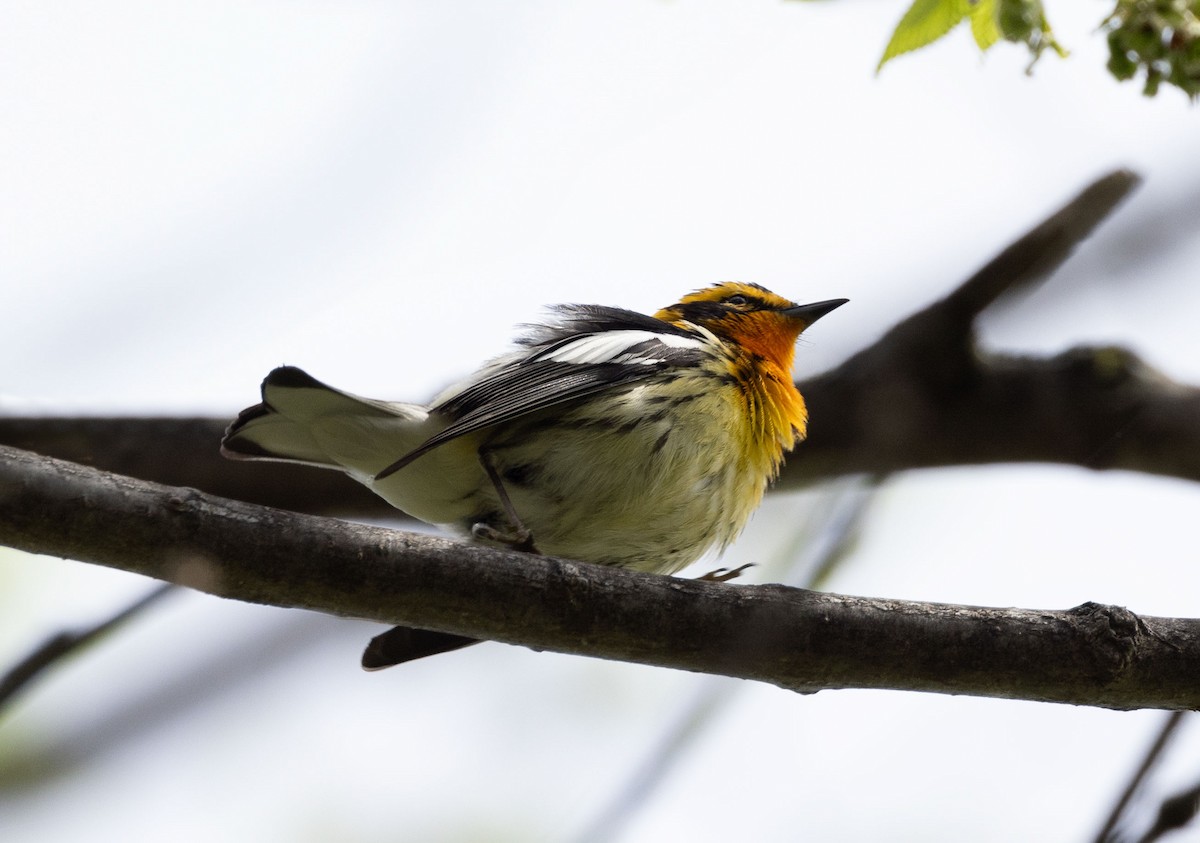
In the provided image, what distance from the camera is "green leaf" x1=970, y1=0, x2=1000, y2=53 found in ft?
9.55

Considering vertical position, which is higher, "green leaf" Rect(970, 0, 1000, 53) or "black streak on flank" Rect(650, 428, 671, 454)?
"green leaf" Rect(970, 0, 1000, 53)

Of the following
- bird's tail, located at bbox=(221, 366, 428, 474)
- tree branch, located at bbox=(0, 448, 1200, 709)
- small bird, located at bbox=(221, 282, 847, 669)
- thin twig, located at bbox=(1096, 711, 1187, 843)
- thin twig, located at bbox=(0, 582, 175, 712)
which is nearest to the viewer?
thin twig, located at bbox=(1096, 711, 1187, 843)

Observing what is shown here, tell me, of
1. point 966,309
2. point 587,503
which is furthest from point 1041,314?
point 587,503

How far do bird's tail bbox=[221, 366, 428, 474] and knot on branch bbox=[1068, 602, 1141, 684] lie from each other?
8.08 ft

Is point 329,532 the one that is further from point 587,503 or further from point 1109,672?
point 1109,672

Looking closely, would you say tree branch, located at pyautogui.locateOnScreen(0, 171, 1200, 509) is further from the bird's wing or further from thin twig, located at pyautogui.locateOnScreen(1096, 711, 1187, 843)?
thin twig, located at pyautogui.locateOnScreen(1096, 711, 1187, 843)

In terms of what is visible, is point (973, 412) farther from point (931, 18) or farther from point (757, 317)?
point (931, 18)

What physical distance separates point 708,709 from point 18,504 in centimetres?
250

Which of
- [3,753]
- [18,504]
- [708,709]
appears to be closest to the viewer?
[18,504]

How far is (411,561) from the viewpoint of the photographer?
279cm

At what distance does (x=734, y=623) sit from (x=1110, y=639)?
950 mm

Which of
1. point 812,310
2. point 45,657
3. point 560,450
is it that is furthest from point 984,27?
point 45,657

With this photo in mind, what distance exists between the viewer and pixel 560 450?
4.30 m

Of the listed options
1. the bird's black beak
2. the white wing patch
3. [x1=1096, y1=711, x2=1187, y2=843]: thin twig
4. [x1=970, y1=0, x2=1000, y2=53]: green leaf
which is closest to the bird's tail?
the white wing patch
